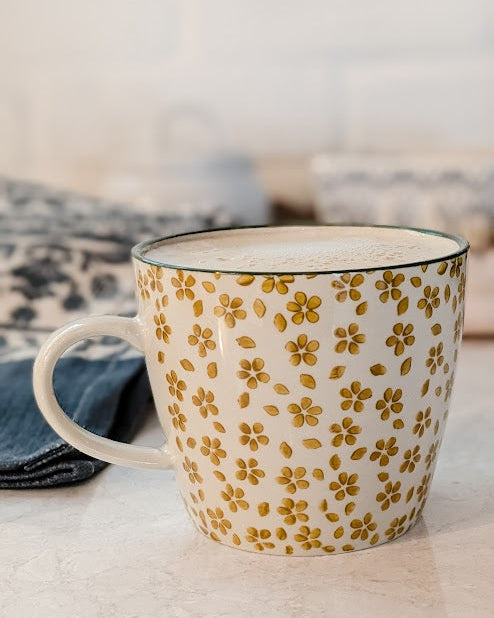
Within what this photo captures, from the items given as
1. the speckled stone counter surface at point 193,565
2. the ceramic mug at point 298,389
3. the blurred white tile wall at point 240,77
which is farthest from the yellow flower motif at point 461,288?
the blurred white tile wall at point 240,77

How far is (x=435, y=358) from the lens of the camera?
0.40 m

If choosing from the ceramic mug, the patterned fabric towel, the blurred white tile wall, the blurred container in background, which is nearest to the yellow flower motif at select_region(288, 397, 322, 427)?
the ceramic mug

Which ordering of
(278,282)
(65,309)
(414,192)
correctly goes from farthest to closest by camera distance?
(414,192), (65,309), (278,282)

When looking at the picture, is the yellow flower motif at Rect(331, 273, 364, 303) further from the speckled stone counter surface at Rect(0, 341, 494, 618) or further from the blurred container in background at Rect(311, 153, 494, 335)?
the blurred container in background at Rect(311, 153, 494, 335)

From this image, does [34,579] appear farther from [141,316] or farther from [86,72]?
[86,72]

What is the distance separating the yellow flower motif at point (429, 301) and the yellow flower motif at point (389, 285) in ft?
0.04

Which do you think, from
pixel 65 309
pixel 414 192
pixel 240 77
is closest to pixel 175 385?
pixel 65 309

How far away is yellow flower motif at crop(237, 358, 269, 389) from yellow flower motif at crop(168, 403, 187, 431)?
0.14 feet

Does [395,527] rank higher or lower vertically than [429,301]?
lower

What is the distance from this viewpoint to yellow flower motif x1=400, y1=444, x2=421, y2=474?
41cm

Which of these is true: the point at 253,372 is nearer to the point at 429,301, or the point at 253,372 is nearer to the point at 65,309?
the point at 429,301

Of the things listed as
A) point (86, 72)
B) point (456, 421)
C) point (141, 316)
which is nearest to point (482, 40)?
point (86, 72)

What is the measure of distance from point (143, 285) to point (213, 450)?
0.24ft

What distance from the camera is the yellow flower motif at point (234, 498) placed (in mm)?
404
